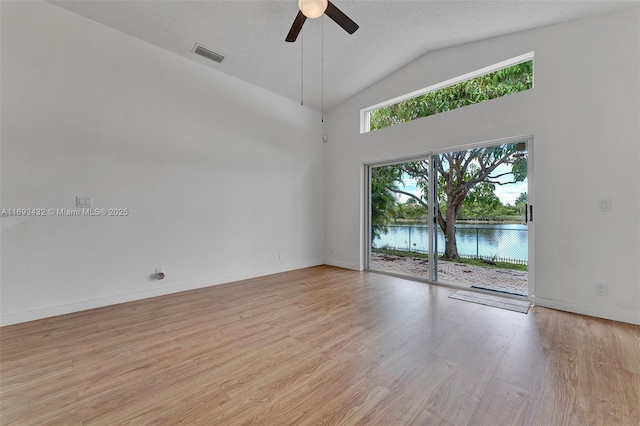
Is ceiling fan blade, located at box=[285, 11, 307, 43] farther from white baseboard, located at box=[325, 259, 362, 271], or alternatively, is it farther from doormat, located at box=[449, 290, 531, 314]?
white baseboard, located at box=[325, 259, 362, 271]

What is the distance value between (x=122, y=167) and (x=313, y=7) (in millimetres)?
2983

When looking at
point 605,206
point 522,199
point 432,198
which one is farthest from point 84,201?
point 605,206

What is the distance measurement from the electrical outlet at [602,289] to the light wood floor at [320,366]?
1.13 ft

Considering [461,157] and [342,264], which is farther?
[342,264]

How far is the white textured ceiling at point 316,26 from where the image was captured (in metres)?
2.92

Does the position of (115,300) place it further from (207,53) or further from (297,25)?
(297,25)

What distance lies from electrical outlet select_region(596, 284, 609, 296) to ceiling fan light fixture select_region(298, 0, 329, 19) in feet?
13.5

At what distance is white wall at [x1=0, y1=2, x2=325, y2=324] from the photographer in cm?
273

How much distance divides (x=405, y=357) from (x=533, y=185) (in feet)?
9.26

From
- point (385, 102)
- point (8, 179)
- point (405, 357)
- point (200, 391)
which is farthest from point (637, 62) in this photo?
point (8, 179)

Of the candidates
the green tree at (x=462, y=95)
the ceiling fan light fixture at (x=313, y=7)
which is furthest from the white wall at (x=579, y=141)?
the ceiling fan light fixture at (x=313, y=7)

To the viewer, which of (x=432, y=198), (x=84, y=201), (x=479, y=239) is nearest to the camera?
(x=84, y=201)

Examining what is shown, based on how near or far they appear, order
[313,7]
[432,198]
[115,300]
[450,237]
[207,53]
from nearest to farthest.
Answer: [313,7] < [115,300] < [207,53] < [450,237] < [432,198]

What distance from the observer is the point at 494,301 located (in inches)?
129
